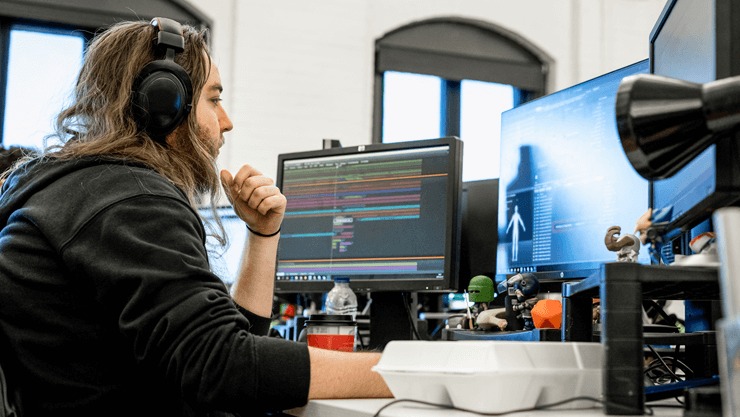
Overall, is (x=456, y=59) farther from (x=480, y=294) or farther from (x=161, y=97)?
(x=161, y=97)

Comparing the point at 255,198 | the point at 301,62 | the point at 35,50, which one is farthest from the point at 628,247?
the point at 35,50

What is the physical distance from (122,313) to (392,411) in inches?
14.7

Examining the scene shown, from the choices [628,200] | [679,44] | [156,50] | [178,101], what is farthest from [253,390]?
[628,200]

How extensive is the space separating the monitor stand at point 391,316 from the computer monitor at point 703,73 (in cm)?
95

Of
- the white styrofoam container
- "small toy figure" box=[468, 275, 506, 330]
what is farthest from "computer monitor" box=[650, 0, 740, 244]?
"small toy figure" box=[468, 275, 506, 330]

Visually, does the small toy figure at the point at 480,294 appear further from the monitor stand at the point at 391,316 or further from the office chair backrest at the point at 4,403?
the office chair backrest at the point at 4,403

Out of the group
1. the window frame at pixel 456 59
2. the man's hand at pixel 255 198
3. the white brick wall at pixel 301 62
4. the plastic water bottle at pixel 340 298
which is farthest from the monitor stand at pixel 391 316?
the window frame at pixel 456 59

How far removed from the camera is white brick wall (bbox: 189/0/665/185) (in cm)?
527

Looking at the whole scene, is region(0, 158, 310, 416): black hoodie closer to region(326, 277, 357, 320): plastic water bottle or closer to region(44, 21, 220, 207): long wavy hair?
region(44, 21, 220, 207): long wavy hair

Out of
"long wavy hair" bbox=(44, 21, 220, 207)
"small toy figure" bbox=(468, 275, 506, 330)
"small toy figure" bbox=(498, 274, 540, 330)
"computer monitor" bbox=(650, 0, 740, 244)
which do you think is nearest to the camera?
"computer monitor" bbox=(650, 0, 740, 244)

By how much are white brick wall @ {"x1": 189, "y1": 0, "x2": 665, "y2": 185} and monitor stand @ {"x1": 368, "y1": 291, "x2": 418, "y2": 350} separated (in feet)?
10.1

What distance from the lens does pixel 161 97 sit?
137 cm

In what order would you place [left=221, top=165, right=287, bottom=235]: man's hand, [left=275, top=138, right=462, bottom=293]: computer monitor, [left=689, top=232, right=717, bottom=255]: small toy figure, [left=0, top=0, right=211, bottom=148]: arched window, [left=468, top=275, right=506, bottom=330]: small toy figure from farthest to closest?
[left=0, top=0, right=211, bottom=148]: arched window
[left=275, top=138, right=462, bottom=293]: computer monitor
[left=468, top=275, right=506, bottom=330]: small toy figure
[left=221, top=165, right=287, bottom=235]: man's hand
[left=689, top=232, right=717, bottom=255]: small toy figure

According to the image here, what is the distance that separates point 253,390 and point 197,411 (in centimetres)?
16
